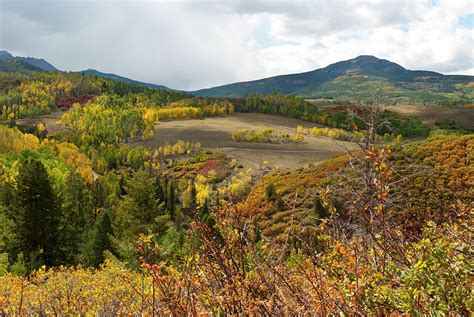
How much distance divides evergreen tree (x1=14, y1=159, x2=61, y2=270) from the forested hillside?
11cm

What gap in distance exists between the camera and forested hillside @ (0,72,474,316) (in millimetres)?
3160

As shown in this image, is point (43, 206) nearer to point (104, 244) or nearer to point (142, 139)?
point (104, 244)

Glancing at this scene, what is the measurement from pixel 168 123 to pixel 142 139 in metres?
31.7

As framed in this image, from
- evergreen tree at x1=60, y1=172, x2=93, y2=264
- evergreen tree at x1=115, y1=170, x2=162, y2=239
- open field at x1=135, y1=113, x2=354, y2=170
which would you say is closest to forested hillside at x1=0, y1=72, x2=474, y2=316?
evergreen tree at x1=115, y1=170, x2=162, y2=239

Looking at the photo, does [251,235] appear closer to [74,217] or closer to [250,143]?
[74,217]

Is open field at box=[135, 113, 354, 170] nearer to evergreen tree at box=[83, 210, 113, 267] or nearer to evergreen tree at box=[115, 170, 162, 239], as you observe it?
evergreen tree at box=[115, 170, 162, 239]

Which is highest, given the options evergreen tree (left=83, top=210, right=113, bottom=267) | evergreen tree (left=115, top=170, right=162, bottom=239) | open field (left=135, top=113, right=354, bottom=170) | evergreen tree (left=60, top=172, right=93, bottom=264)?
evergreen tree (left=115, top=170, right=162, bottom=239)

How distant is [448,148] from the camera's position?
45.2 metres

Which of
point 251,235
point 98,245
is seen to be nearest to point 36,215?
point 98,245

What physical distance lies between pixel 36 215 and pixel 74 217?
1468cm

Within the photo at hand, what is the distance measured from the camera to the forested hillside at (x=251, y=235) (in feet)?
10.4

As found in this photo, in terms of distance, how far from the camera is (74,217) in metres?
46.7

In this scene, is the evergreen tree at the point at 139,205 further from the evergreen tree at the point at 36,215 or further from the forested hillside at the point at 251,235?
the evergreen tree at the point at 36,215

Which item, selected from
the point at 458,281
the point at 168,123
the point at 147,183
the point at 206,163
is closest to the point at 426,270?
the point at 458,281
